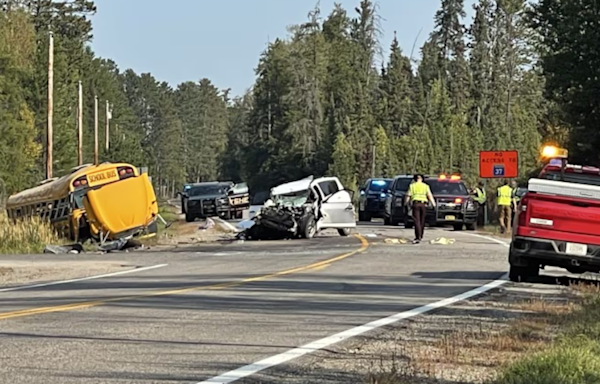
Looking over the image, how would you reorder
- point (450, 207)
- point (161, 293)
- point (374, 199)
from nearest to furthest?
point (161, 293), point (450, 207), point (374, 199)

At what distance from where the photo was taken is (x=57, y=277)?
18.8 meters

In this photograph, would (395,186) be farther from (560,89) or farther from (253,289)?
(253,289)

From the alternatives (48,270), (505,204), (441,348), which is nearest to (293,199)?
(505,204)

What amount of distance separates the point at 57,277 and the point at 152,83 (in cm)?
17295

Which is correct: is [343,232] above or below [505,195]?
below

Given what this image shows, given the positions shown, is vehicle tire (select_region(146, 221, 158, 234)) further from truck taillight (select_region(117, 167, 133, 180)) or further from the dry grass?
the dry grass

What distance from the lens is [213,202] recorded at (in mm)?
47750

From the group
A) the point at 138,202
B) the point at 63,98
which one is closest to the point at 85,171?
the point at 138,202

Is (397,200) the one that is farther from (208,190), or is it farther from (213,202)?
(208,190)

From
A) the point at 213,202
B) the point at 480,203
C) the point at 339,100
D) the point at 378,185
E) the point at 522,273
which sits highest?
the point at 339,100

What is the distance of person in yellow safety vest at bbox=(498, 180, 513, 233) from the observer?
3334 cm

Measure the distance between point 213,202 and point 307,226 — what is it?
19.0m

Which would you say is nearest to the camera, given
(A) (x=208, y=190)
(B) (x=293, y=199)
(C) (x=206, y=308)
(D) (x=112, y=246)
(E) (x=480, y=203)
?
(C) (x=206, y=308)

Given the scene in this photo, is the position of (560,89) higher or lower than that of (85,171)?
higher
